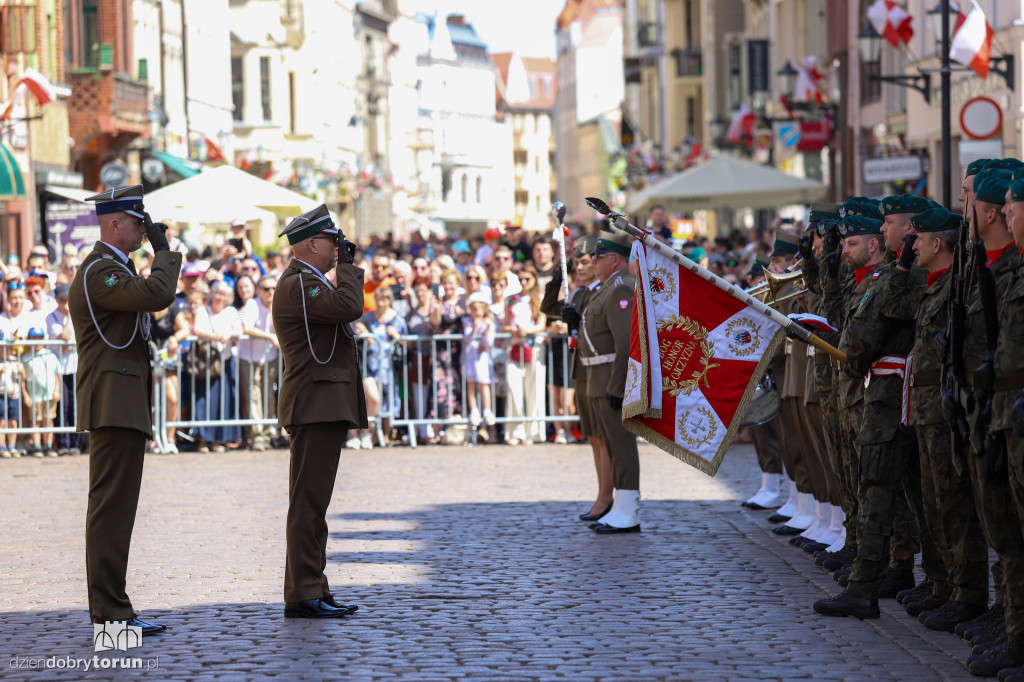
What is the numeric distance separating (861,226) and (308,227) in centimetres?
304

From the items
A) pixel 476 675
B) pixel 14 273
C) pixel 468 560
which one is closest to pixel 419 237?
pixel 14 273

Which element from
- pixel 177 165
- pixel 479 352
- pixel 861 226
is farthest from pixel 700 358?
pixel 177 165

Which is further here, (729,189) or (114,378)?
(729,189)

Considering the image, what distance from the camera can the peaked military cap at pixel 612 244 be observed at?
1247cm

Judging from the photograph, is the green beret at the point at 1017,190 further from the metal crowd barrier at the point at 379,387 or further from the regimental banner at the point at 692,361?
the metal crowd barrier at the point at 379,387

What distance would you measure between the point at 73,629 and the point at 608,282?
5.21m

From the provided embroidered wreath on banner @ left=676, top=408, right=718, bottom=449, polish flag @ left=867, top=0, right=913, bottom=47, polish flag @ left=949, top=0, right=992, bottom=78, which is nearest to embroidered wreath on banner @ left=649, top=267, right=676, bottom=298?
embroidered wreath on banner @ left=676, top=408, right=718, bottom=449

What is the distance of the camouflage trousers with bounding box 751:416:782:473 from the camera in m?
13.5

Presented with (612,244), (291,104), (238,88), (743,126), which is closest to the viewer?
(612,244)

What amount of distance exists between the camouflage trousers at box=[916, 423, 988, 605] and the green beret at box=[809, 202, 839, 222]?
2.84m

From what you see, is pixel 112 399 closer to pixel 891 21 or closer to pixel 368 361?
pixel 368 361

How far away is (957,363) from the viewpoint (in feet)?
25.1

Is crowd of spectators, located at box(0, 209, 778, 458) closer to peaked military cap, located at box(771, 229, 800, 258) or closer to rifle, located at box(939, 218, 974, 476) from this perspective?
peaked military cap, located at box(771, 229, 800, 258)

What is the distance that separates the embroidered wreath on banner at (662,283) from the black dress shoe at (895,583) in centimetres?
202
